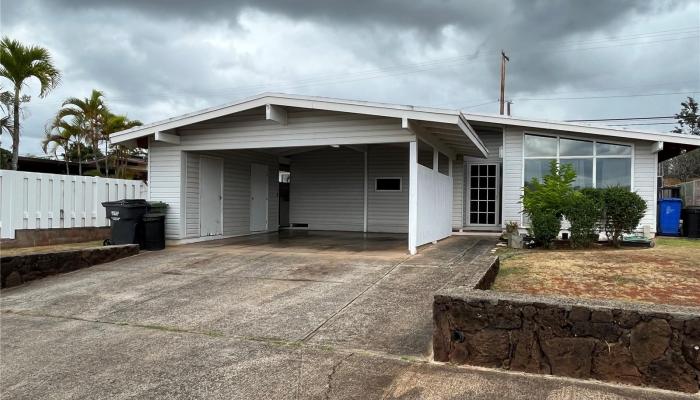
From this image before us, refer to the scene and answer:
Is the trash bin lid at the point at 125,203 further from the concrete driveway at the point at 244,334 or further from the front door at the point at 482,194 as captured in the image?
the front door at the point at 482,194

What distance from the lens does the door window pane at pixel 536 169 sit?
39.9 ft

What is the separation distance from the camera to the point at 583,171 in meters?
11.9

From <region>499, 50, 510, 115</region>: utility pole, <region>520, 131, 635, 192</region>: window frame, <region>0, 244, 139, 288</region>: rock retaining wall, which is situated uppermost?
<region>499, 50, 510, 115</region>: utility pole

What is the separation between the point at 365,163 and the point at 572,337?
38.6 ft

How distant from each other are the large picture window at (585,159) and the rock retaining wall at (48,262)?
385 inches

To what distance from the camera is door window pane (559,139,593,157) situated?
38.8 ft

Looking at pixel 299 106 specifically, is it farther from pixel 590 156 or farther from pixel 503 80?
pixel 503 80

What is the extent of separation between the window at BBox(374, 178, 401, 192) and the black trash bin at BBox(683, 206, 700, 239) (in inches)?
294

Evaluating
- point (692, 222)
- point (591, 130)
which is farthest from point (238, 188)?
point (692, 222)

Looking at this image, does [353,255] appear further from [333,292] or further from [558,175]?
[558,175]

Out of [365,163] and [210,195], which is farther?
[365,163]

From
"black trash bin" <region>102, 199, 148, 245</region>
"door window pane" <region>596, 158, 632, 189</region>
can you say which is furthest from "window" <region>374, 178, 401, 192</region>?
"black trash bin" <region>102, 199, 148, 245</region>

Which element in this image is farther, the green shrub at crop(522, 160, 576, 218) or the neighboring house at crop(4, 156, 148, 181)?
the neighboring house at crop(4, 156, 148, 181)

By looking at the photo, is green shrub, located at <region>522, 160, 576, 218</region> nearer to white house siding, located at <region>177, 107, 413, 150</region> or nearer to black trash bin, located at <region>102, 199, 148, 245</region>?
white house siding, located at <region>177, 107, 413, 150</region>
